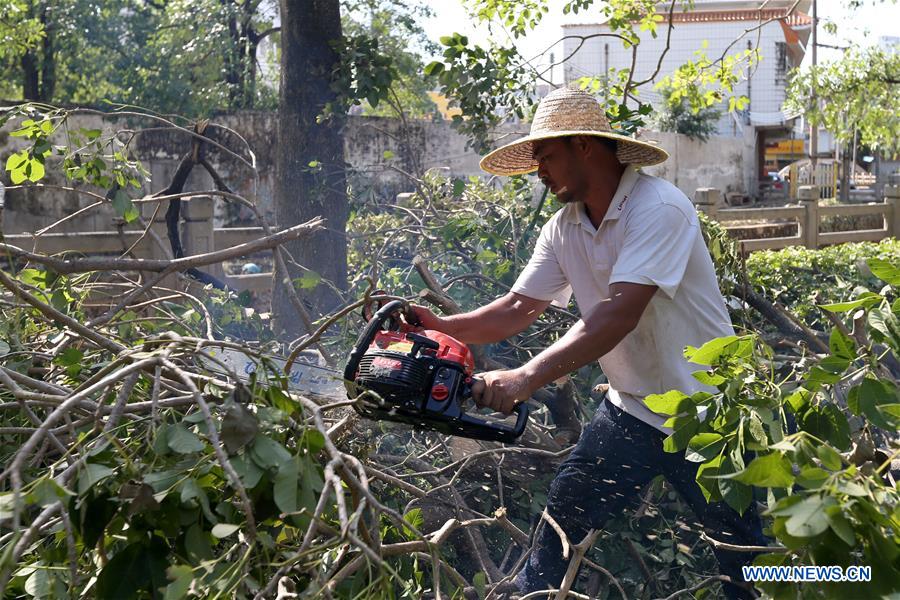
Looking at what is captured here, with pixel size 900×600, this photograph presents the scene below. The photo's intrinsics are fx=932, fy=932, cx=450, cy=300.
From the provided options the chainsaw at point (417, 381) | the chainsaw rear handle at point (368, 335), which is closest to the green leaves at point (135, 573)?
the chainsaw at point (417, 381)

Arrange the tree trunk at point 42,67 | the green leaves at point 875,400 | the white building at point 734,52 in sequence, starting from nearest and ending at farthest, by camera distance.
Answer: the green leaves at point 875,400 < the tree trunk at point 42,67 < the white building at point 734,52

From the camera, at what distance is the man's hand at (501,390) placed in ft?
8.87

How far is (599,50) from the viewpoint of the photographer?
106 ft

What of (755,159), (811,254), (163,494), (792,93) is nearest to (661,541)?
(163,494)

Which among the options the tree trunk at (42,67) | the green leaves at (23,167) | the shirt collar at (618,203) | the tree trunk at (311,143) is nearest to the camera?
the shirt collar at (618,203)

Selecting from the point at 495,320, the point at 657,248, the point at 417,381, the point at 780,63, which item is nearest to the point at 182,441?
the point at 417,381

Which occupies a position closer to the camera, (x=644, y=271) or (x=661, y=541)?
(x=644, y=271)

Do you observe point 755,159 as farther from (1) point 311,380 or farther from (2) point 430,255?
(1) point 311,380

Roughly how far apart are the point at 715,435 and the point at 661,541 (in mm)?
1944

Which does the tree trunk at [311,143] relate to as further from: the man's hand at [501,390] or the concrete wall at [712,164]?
the concrete wall at [712,164]

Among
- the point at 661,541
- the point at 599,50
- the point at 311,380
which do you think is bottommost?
the point at 661,541

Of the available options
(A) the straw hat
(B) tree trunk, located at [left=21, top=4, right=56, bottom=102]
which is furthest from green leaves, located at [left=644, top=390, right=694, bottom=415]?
(B) tree trunk, located at [left=21, top=4, right=56, bottom=102]

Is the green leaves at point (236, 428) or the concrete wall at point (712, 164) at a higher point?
the concrete wall at point (712, 164)

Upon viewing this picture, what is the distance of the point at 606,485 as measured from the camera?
10.7 ft
